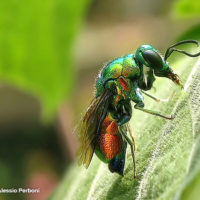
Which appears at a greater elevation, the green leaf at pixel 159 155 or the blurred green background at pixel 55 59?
the green leaf at pixel 159 155

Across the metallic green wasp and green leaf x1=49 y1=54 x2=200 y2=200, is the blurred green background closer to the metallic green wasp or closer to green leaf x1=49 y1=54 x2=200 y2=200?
the metallic green wasp

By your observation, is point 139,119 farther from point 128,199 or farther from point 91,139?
point 128,199

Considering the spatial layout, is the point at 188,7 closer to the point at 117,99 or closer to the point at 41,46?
the point at 117,99

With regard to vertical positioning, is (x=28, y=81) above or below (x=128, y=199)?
below

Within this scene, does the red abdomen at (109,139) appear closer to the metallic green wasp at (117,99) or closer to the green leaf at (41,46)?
the metallic green wasp at (117,99)

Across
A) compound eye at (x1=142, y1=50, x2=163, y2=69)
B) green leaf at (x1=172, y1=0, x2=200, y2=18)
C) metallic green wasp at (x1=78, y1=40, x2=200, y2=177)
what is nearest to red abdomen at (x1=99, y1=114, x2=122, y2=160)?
metallic green wasp at (x1=78, y1=40, x2=200, y2=177)

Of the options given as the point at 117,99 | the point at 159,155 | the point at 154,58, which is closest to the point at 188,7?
the point at 154,58

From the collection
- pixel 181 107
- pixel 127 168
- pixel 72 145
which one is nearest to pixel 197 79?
pixel 181 107

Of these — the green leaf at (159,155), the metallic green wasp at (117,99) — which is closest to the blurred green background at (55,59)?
the metallic green wasp at (117,99)
